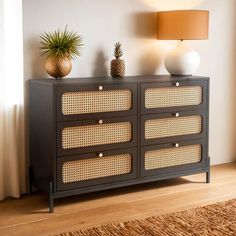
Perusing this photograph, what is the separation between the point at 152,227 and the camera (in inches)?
113

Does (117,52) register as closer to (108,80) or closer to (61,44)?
(108,80)

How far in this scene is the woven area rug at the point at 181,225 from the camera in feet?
9.19

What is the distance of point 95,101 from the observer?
10.8ft

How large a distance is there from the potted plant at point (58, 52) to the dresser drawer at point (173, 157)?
2.64 feet

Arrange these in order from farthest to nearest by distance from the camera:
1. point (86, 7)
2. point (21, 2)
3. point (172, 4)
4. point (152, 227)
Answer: point (172, 4), point (86, 7), point (21, 2), point (152, 227)

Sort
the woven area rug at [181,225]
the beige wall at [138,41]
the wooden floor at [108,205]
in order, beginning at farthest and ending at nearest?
the beige wall at [138,41]
the wooden floor at [108,205]
the woven area rug at [181,225]

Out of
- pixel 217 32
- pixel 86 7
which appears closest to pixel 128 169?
pixel 86 7

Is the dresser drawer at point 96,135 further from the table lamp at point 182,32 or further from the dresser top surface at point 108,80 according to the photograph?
the table lamp at point 182,32

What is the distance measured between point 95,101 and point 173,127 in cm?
70

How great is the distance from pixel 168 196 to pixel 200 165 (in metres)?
0.48

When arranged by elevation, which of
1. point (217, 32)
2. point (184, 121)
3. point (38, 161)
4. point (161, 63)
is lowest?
point (38, 161)

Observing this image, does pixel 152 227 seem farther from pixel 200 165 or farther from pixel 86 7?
pixel 86 7

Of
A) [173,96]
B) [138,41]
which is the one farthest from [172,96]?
[138,41]

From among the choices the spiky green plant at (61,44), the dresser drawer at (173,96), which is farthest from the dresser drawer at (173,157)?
the spiky green plant at (61,44)
